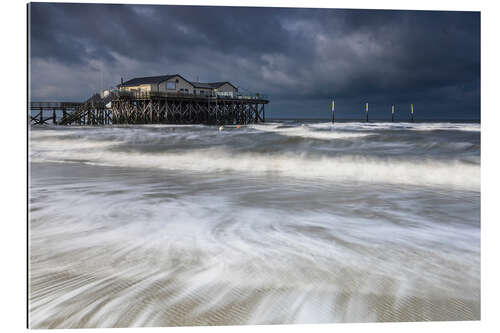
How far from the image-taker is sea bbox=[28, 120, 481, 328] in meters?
1.22

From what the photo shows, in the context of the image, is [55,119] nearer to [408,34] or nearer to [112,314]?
[408,34]

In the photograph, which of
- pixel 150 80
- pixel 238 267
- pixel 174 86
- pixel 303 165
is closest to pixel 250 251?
pixel 238 267

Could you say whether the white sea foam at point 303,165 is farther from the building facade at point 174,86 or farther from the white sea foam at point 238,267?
the building facade at point 174,86

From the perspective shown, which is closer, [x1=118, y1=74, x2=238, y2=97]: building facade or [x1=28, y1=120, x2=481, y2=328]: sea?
[x1=28, y1=120, x2=481, y2=328]: sea

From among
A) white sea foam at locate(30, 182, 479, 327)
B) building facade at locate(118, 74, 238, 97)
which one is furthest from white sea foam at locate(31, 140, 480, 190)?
building facade at locate(118, 74, 238, 97)

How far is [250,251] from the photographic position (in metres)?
1.68

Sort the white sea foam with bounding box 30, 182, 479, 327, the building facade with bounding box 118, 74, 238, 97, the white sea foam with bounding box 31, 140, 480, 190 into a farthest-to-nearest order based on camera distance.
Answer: the building facade with bounding box 118, 74, 238, 97, the white sea foam with bounding box 31, 140, 480, 190, the white sea foam with bounding box 30, 182, 479, 327

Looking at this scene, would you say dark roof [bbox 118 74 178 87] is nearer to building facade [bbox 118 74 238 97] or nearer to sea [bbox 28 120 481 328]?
building facade [bbox 118 74 238 97]

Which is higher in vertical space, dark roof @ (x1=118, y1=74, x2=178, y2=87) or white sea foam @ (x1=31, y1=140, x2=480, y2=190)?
dark roof @ (x1=118, y1=74, x2=178, y2=87)

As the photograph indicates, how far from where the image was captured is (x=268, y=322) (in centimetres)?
118

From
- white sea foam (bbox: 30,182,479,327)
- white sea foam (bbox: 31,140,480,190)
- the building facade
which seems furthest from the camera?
the building facade

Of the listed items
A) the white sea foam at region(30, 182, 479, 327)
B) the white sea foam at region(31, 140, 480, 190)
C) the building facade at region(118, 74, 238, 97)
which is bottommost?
the white sea foam at region(30, 182, 479, 327)

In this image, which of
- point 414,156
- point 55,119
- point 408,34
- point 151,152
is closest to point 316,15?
point 408,34

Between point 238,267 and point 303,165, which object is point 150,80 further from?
point 238,267
